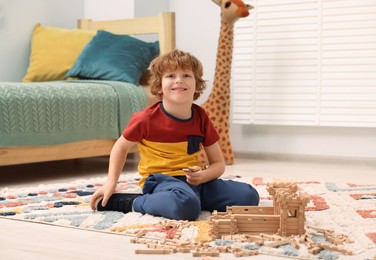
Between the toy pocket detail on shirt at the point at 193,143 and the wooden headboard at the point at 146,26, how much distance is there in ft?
4.87

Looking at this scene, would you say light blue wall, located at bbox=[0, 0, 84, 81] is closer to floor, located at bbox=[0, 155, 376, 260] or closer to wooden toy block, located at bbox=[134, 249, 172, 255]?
floor, located at bbox=[0, 155, 376, 260]

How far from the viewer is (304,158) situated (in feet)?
11.7

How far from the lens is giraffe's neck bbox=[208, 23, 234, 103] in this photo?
10.7 ft

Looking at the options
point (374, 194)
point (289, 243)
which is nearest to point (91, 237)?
point (289, 243)

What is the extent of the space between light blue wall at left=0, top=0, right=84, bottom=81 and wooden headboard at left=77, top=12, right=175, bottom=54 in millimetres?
200

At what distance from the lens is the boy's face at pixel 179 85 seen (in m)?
1.85

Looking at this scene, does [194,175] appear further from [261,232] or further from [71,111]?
[71,111]

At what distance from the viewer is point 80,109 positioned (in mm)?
2820

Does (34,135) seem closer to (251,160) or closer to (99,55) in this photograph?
(99,55)

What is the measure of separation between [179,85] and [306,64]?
1.76m

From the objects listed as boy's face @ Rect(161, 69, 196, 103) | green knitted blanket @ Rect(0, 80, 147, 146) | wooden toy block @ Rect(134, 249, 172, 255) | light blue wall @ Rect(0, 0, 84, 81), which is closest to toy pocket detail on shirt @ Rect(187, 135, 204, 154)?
boy's face @ Rect(161, 69, 196, 103)

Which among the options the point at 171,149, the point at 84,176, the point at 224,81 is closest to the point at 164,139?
the point at 171,149

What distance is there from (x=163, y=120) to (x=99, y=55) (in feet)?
4.84

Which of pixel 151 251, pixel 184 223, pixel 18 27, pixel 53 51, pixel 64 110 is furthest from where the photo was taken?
pixel 18 27
